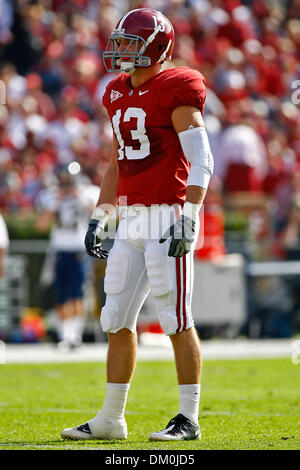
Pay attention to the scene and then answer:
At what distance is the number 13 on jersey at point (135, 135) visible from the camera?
14.7 ft

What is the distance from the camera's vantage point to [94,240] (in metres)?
4.72

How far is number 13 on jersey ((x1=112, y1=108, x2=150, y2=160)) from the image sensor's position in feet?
14.7

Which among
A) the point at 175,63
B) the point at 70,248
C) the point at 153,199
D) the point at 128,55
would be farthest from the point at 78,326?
the point at 128,55

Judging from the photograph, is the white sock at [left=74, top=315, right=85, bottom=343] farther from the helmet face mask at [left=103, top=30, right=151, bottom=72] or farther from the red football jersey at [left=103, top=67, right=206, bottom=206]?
the helmet face mask at [left=103, top=30, right=151, bottom=72]

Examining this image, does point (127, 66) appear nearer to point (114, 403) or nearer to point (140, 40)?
point (140, 40)

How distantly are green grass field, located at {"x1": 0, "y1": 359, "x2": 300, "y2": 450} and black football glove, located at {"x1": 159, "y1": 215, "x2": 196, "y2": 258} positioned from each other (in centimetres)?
77

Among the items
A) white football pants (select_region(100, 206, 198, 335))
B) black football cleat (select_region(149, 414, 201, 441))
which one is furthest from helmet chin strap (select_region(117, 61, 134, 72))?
black football cleat (select_region(149, 414, 201, 441))

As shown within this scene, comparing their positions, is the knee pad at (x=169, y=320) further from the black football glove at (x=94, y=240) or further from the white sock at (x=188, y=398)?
the black football glove at (x=94, y=240)

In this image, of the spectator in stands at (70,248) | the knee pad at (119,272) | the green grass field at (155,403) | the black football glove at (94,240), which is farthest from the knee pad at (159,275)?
the spectator in stands at (70,248)

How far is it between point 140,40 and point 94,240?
905 mm

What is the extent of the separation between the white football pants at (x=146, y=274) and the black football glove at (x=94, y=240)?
0.16 meters

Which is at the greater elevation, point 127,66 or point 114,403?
point 127,66
